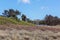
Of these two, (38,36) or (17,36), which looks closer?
(17,36)

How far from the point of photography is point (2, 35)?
13.8m

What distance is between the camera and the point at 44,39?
1512 centimetres

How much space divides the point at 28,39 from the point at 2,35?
4.98ft

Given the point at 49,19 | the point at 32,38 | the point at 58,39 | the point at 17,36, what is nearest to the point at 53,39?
the point at 58,39

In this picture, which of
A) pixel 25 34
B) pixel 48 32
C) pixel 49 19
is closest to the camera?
pixel 25 34

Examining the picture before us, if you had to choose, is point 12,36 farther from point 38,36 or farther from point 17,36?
point 38,36

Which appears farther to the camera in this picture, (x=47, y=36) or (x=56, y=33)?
(x=56, y=33)

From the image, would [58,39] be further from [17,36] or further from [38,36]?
[17,36]

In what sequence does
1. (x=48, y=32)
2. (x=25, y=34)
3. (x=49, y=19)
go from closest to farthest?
(x=25, y=34) → (x=48, y=32) → (x=49, y=19)

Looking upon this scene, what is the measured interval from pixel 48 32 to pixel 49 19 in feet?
91.7

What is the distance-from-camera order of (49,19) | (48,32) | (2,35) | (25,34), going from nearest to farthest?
1. (2,35)
2. (25,34)
3. (48,32)
4. (49,19)

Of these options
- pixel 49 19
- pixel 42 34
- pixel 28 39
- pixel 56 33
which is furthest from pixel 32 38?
pixel 49 19

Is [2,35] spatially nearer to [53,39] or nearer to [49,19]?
[53,39]

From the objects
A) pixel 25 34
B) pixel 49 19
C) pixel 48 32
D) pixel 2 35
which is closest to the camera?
pixel 2 35
